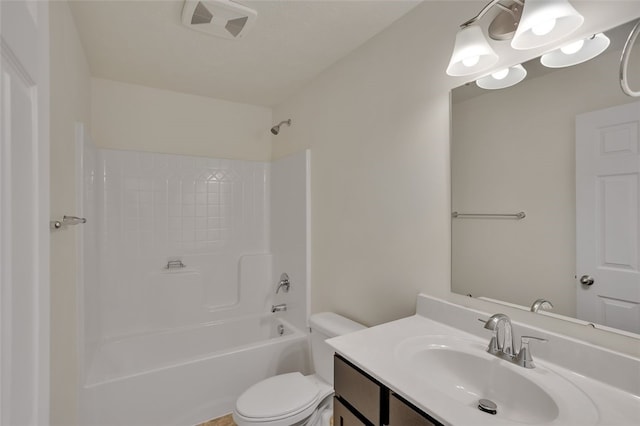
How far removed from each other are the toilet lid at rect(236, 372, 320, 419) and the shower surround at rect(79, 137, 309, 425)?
429 mm

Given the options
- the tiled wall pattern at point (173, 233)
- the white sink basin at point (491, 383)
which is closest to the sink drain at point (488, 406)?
the white sink basin at point (491, 383)

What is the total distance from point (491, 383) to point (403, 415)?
0.37 meters

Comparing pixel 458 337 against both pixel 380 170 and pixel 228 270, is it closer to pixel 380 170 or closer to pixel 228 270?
pixel 380 170

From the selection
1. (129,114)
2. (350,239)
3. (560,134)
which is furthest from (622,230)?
(129,114)

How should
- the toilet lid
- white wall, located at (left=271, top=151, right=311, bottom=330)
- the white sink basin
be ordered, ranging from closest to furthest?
the white sink basin, the toilet lid, white wall, located at (left=271, top=151, right=311, bottom=330)

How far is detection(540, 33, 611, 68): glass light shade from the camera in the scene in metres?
0.98

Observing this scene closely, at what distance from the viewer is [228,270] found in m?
2.94

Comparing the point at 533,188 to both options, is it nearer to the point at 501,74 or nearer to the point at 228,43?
the point at 501,74

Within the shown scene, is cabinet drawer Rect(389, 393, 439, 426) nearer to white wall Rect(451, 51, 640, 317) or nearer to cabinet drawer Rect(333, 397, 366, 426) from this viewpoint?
cabinet drawer Rect(333, 397, 366, 426)

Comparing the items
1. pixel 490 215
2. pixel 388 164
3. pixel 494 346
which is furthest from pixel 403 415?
pixel 388 164

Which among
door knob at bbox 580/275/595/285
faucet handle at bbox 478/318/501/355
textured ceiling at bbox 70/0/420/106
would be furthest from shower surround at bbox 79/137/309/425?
door knob at bbox 580/275/595/285

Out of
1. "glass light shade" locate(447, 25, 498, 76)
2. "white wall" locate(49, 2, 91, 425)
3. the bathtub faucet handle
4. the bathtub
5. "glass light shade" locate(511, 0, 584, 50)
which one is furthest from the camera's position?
the bathtub faucet handle

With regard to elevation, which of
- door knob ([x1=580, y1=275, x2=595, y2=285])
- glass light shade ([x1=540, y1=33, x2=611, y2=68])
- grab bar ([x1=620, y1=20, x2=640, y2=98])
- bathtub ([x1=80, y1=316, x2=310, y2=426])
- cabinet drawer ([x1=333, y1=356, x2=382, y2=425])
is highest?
glass light shade ([x1=540, y1=33, x2=611, y2=68])

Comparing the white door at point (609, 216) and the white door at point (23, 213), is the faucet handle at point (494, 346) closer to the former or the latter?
the white door at point (609, 216)
